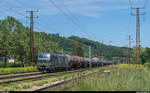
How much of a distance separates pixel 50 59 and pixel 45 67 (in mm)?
1430

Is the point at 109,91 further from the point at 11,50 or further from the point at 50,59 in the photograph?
the point at 11,50

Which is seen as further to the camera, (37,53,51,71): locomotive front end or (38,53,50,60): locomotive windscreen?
(38,53,50,60): locomotive windscreen

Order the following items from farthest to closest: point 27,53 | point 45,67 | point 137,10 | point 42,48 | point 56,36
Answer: point 56,36 → point 42,48 → point 27,53 → point 137,10 → point 45,67

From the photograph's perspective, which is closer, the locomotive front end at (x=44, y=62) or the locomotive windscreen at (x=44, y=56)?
the locomotive front end at (x=44, y=62)

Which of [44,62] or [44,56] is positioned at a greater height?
[44,56]

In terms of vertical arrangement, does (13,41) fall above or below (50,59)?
above

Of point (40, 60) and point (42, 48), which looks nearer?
point (40, 60)

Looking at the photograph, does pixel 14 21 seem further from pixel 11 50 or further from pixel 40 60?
pixel 40 60

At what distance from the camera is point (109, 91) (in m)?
13.2

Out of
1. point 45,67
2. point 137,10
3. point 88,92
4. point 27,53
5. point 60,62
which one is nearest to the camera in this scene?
point 88,92

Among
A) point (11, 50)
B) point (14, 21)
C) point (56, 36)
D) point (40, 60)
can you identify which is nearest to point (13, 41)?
point (11, 50)

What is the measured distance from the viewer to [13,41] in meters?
58.2

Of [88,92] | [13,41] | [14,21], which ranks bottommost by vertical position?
[88,92]

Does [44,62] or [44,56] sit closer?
[44,62]
